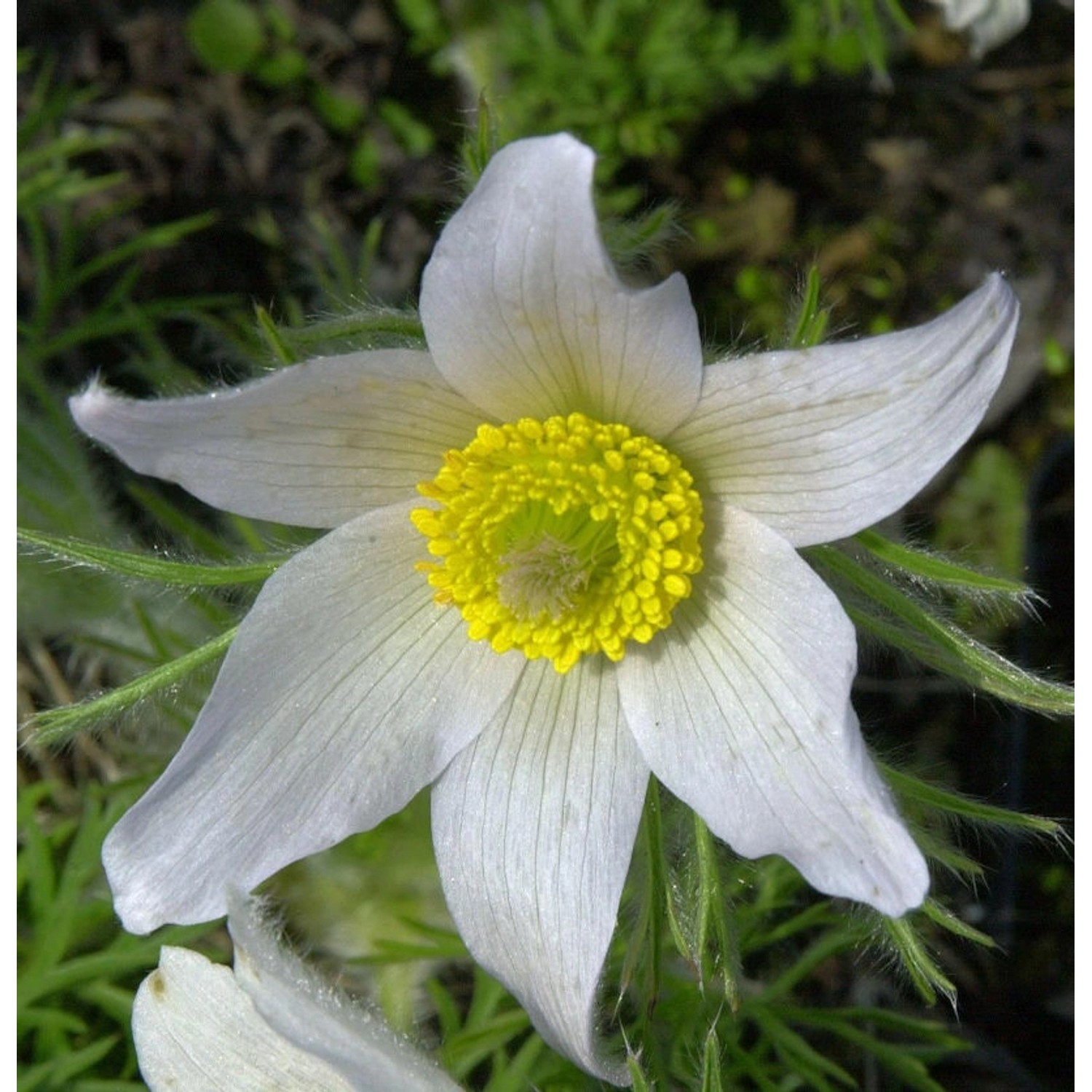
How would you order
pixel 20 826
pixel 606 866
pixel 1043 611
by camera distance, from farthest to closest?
pixel 1043 611, pixel 20 826, pixel 606 866

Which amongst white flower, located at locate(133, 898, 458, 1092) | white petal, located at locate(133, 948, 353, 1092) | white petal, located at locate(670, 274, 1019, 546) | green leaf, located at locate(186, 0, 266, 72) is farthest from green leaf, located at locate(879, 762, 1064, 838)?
green leaf, located at locate(186, 0, 266, 72)

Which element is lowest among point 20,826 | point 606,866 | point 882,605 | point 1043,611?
point 1043,611

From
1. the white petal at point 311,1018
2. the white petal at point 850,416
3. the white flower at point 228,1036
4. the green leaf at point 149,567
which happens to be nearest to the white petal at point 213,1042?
the white flower at point 228,1036

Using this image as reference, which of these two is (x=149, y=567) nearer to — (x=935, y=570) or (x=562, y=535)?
(x=562, y=535)

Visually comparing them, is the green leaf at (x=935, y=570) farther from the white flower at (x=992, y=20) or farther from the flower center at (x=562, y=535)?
the white flower at (x=992, y=20)

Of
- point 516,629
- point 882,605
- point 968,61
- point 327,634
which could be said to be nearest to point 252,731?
point 327,634

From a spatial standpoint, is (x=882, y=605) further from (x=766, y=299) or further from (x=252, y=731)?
(x=766, y=299)

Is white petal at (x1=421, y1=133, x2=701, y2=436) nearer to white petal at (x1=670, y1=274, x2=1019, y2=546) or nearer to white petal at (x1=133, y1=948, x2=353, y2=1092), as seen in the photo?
white petal at (x1=670, y1=274, x2=1019, y2=546)
